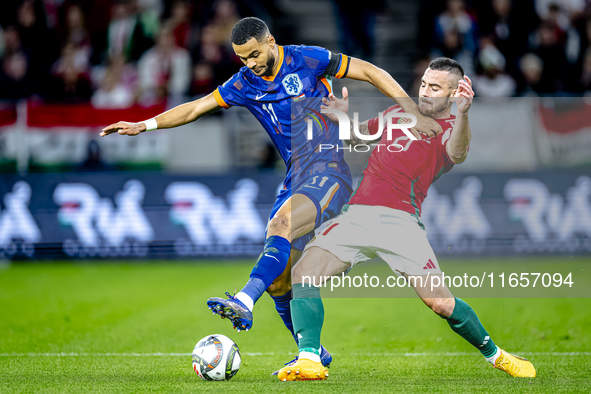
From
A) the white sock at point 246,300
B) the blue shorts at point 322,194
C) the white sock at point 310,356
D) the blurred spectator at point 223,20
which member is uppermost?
the blurred spectator at point 223,20

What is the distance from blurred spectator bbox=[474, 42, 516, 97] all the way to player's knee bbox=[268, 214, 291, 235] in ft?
25.6

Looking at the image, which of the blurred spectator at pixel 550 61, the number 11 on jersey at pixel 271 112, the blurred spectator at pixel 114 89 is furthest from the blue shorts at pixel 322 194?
the blurred spectator at pixel 114 89

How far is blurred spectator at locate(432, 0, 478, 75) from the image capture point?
40.0 ft

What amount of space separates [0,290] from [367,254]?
6.18 m

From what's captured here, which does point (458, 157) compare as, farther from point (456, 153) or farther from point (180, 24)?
point (180, 24)

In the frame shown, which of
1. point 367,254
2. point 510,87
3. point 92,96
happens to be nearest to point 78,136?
point 92,96

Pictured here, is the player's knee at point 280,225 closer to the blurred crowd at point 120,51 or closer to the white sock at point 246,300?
the white sock at point 246,300

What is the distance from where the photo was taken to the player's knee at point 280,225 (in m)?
4.71

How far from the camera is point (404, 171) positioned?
4898 mm

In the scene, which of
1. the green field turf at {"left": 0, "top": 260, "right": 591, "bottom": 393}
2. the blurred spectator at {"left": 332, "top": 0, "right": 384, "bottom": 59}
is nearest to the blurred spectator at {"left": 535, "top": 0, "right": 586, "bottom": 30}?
the blurred spectator at {"left": 332, "top": 0, "right": 384, "bottom": 59}

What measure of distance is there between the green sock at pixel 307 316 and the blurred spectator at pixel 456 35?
26.6 feet

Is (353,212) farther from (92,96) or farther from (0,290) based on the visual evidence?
(92,96)

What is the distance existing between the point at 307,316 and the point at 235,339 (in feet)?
7.14

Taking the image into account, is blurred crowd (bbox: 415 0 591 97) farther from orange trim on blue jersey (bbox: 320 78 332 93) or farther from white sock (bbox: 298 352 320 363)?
white sock (bbox: 298 352 320 363)
